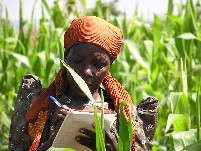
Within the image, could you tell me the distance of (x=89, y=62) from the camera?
1988mm

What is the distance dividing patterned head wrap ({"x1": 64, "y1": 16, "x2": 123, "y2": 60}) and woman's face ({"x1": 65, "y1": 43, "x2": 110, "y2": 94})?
2 cm

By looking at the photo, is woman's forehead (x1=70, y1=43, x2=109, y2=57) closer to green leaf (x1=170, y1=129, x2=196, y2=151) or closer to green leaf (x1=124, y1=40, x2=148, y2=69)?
green leaf (x1=170, y1=129, x2=196, y2=151)

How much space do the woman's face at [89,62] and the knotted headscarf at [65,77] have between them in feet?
0.06

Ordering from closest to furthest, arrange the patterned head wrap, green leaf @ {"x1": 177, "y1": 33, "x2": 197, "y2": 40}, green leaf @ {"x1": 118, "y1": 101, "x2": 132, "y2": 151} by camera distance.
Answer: green leaf @ {"x1": 118, "y1": 101, "x2": 132, "y2": 151} → the patterned head wrap → green leaf @ {"x1": 177, "y1": 33, "x2": 197, "y2": 40}

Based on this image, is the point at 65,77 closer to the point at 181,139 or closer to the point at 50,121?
the point at 50,121

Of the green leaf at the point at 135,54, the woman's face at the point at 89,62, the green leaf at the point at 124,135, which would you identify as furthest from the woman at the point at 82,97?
the green leaf at the point at 135,54

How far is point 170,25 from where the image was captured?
364 cm

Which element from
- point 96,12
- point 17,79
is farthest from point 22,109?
point 96,12

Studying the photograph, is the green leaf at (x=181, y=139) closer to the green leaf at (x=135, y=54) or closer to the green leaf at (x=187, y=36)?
the green leaf at (x=187, y=36)

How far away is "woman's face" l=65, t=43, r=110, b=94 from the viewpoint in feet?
6.47

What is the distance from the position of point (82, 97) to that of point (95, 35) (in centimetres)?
19

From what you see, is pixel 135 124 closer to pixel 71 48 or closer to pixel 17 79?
pixel 71 48

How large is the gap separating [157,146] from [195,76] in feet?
1.83

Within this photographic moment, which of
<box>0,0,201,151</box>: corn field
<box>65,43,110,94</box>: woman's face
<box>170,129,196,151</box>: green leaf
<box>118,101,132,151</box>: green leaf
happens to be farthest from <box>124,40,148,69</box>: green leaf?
<box>118,101,132,151</box>: green leaf
